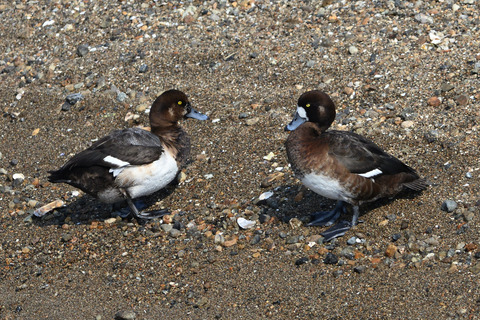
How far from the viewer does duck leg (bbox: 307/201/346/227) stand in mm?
5915

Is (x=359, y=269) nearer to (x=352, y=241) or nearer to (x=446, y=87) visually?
(x=352, y=241)

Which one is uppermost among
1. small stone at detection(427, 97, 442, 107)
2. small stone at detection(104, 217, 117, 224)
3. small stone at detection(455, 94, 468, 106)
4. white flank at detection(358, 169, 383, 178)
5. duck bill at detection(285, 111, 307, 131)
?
duck bill at detection(285, 111, 307, 131)

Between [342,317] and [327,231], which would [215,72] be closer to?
[327,231]

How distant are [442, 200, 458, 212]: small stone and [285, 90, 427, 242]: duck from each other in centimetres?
25

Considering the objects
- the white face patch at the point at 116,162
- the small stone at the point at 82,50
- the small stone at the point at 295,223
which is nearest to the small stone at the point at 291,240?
the small stone at the point at 295,223

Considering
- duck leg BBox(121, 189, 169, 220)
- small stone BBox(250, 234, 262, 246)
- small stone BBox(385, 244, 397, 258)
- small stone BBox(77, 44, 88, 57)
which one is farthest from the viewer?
small stone BBox(77, 44, 88, 57)

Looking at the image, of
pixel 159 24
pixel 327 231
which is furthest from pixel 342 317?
pixel 159 24

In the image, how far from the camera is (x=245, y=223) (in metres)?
6.07

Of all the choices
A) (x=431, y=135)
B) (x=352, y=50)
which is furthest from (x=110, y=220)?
(x=352, y=50)

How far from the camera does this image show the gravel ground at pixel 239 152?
527 centimetres

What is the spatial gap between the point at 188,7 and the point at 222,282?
537cm

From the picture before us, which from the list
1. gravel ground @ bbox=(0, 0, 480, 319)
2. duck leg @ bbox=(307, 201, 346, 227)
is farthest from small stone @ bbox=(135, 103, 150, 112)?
duck leg @ bbox=(307, 201, 346, 227)

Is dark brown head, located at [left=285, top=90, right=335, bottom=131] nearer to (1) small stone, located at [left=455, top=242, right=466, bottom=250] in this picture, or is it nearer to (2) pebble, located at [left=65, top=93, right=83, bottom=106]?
(1) small stone, located at [left=455, top=242, right=466, bottom=250]

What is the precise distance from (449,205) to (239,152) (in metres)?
2.42
